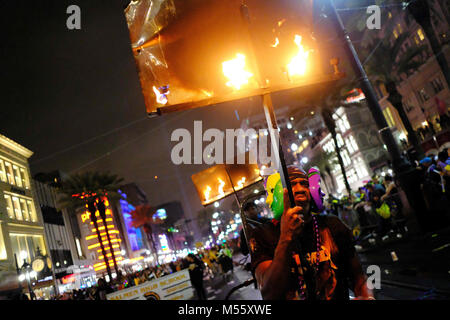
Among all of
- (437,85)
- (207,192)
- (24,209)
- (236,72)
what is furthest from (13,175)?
(437,85)

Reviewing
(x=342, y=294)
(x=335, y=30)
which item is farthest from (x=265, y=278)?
(x=335, y=30)

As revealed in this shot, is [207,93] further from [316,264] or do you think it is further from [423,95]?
[423,95]

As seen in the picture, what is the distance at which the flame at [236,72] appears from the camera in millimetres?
3000

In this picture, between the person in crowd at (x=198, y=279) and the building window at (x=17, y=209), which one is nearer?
the person in crowd at (x=198, y=279)

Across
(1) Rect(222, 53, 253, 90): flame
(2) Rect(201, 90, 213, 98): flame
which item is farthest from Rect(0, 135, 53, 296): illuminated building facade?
(1) Rect(222, 53, 253, 90): flame

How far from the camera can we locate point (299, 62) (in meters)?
3.26

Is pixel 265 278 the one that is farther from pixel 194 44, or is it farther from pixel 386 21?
pixel 386 21

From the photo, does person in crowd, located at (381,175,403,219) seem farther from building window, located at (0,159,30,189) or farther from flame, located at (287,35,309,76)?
building window, located at (0,159,30,189)

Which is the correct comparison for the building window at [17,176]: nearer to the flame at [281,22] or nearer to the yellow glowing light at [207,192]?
the yellow glowing light at [207,192]

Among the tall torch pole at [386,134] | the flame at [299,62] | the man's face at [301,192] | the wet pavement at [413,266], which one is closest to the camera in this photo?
the man's face at [301,192]

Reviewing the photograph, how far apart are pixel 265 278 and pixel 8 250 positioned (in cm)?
4430

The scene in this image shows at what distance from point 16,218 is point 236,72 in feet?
158

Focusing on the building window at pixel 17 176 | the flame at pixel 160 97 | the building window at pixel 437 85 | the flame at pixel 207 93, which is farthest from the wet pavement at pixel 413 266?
the building window at pixel 17 176
